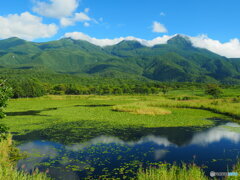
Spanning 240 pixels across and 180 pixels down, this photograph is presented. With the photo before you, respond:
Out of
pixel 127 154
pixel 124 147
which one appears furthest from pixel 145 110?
pixel 127 154

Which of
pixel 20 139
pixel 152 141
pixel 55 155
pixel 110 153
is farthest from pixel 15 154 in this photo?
pixel 152 141

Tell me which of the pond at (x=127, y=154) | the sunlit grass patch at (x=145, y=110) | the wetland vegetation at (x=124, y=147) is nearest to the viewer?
the wetland vegetation at (x=124, y=147)

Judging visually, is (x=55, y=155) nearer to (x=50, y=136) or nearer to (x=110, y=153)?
(x=110, y=153)

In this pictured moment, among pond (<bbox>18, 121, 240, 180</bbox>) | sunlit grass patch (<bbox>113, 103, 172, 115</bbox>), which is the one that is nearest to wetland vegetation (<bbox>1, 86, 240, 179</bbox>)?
pond (<bbox>18, 121, 240, 180</bbox>)

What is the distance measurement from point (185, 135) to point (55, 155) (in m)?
23.4

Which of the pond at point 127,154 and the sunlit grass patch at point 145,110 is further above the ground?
the sunlit grass patch at point 145,110

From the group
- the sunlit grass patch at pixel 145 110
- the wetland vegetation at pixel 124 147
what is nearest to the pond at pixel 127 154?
the wetland vegetation at pixel 124 147

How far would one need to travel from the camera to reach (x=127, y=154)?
88.0ft

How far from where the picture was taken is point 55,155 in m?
26.3

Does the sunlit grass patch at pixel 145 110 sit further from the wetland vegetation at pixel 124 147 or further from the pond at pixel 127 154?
the pond at pixel 127 154

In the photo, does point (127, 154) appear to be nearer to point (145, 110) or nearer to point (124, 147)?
point (124, 147)

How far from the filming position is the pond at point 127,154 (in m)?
21.9

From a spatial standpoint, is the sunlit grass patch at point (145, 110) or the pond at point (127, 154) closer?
the pond at point (127, 154)

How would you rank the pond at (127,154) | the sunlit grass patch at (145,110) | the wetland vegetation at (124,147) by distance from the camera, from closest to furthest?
the wetland vegetation at (124,147)
the pond at (127,154)
the sunlit grass patch at (145,110)
